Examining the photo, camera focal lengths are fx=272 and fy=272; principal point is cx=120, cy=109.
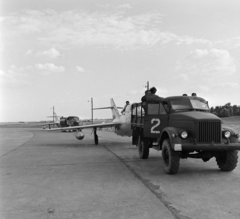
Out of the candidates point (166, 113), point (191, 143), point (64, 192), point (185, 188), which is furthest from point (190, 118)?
point (64, 192)

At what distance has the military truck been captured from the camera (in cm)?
719

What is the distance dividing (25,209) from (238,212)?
141 inches

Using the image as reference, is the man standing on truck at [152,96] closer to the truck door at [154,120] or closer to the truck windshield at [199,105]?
the truck door at [154,120]

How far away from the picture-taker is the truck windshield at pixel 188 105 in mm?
8617

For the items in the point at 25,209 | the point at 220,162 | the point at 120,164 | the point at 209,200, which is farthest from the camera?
the point at 120,164

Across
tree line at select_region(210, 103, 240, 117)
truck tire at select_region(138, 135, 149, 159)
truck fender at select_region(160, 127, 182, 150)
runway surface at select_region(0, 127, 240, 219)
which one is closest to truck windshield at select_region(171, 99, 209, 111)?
truck fender at select_region(160, 127, 182, 150)

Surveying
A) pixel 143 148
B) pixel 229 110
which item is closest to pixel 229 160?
pixel 143 148

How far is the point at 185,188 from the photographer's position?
6.04m

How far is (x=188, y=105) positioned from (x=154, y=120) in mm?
1203

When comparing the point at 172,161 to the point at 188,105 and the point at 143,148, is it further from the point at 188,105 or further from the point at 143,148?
the point at 143,148

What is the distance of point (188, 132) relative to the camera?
7.40m

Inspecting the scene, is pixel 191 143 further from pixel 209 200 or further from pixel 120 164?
pixel 120 164

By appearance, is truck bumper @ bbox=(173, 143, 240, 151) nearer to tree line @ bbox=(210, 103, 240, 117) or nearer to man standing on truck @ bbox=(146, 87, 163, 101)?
man standing on truck @ bbox=(146, 87, 163, 101)

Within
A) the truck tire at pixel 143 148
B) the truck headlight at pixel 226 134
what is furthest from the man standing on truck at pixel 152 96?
the truck headlight at pixel 226 134
